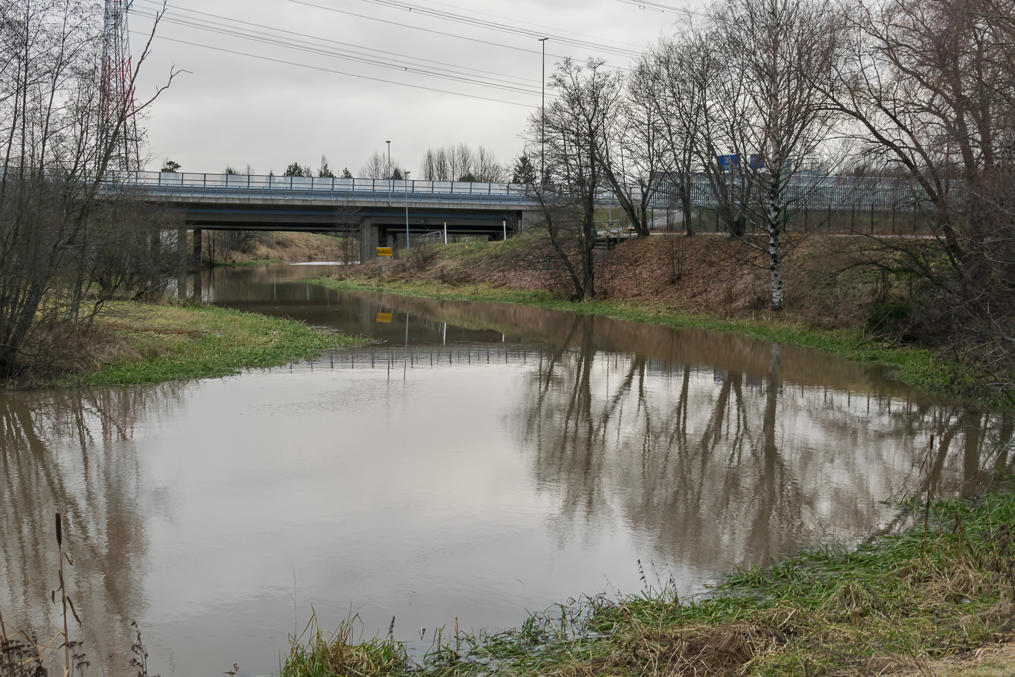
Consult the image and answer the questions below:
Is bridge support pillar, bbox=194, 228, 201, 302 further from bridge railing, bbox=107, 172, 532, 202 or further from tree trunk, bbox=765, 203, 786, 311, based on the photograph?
tree trunk, bbox=765, 203, 786, 311

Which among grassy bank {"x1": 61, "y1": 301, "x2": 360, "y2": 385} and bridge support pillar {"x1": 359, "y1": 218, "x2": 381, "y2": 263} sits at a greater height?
bridge support pillar {"x1": 359, "y1": 218, "x2": 381, "y2": 263}

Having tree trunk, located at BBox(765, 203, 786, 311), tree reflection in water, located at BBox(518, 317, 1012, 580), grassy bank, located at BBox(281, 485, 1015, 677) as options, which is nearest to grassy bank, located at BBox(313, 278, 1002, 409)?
tree reflection in water, located at BBox(518, 317, 1012, 580)

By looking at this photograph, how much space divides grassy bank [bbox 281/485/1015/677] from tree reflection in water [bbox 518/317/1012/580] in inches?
41.5

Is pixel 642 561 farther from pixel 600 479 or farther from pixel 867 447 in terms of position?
pixel 867 447

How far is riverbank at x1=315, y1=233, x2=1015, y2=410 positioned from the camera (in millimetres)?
21203

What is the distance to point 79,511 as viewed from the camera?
9.29 m

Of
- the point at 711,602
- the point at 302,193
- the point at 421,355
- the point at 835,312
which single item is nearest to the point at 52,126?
the point at 421,355

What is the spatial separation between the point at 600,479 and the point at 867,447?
4480 millimetres

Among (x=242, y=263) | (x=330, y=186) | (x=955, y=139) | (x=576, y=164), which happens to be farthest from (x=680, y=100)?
(x=242, y=263)

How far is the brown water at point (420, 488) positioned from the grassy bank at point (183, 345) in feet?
3.81

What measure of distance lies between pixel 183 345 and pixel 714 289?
2278 centimetres

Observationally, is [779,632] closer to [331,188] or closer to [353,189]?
[331,188]

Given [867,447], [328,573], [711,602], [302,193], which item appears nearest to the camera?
[711,602]

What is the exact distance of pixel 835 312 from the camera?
27922 millimetres
